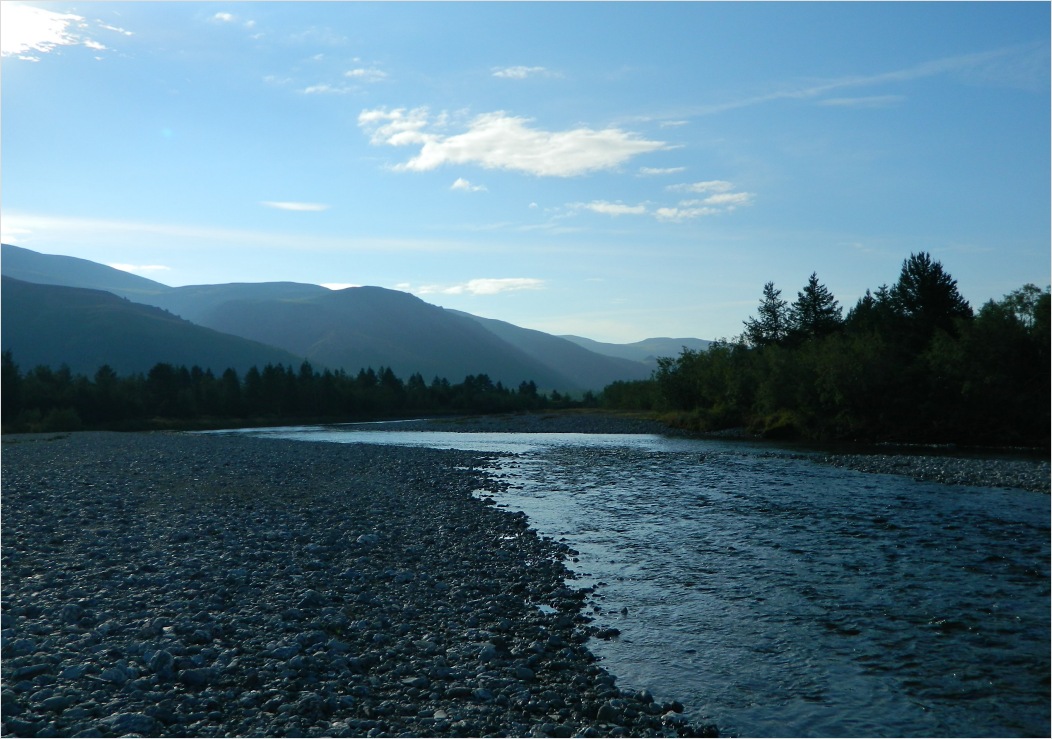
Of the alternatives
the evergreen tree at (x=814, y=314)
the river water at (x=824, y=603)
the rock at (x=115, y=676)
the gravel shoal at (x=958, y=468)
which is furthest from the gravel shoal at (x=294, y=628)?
the evergreen tree at (x=814, y=314)

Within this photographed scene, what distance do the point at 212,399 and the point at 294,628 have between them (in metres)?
132

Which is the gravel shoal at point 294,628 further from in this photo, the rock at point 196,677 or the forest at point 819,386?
the forest at point 819,386

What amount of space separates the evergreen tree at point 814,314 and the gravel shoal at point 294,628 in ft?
329

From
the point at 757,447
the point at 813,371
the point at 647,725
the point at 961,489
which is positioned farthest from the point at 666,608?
the point at 813,371

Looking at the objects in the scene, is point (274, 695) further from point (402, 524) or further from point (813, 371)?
point (813, 371)

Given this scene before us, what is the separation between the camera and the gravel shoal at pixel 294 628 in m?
8.55

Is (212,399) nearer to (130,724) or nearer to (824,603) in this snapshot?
(824,603)

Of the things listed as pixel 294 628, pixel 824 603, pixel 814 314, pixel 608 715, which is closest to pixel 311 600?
pixel 294 628

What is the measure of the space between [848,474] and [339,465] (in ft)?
85.8

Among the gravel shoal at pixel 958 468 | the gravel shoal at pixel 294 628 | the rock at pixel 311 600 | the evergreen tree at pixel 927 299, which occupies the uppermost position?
the evergreen tree at pixel 927 299

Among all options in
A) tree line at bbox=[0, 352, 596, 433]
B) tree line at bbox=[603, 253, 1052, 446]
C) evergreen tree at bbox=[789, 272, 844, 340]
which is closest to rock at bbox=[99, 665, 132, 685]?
tree line at bbox=[603, 253, 1052, 446]

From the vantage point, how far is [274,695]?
8930mm

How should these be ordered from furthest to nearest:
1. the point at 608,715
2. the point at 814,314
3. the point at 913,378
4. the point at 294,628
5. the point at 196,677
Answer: the point at 814,314 < the point at 913,378 < the point at 294,628 < the point at 196,677 < the point at 608,715

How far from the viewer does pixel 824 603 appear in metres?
14.3
